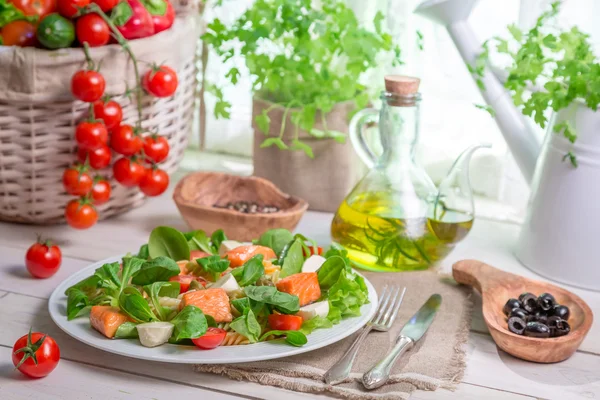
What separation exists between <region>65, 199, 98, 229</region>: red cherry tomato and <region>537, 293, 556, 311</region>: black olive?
2.22 ft

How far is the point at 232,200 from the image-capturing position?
1.43 meters

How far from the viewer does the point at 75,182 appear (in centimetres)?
122

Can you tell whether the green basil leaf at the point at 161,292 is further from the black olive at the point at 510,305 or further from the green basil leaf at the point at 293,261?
the black olive at the point at 510,305

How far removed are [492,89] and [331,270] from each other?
481mm

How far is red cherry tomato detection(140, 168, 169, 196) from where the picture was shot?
1287mm

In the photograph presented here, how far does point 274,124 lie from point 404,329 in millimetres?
554

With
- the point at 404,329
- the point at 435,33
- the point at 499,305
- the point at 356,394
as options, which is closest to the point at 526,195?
the point at 435,33

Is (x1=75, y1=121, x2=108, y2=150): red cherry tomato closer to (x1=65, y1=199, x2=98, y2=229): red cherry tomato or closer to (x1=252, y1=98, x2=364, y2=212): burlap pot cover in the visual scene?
(x1=65, y1=199, x2=98, y2=229): red cherry tomato

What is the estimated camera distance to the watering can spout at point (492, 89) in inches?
51.4

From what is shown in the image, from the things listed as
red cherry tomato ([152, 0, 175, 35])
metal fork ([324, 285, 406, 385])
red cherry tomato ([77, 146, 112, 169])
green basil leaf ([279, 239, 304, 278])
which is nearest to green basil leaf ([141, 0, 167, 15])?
red cherry tomato ([152, 0, 175, 35])

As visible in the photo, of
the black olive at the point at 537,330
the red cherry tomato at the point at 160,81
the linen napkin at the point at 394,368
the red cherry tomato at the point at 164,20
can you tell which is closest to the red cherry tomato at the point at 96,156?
the red cherry tomato at the point at 160,81

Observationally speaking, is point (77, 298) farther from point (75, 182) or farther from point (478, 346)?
point (478, 346)

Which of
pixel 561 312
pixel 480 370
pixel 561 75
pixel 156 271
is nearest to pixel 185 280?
pixel 156 271

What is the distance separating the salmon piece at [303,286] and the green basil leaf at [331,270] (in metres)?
0.03
